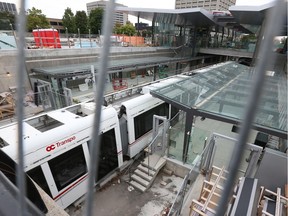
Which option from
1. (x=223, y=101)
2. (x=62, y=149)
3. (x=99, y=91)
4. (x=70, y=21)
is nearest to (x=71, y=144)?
(x=62, y=149)

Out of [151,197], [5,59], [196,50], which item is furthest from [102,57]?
[196,50]

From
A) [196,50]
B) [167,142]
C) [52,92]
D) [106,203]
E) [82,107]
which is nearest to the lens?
[106,203]

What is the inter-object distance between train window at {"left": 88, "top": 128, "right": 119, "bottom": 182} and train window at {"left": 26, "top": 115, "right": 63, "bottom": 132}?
4.74 feet

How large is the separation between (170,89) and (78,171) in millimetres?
4378

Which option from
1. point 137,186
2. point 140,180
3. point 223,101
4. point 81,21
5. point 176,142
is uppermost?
point 81,21

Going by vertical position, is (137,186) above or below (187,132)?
below

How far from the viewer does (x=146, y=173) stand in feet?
21.3

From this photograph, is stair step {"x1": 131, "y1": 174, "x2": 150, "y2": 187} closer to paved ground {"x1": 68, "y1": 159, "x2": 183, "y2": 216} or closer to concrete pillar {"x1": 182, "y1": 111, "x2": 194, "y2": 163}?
paved ground {"x1": 68, "y1": 159, "x2": 183, "y2": 216}

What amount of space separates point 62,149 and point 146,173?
3.30m

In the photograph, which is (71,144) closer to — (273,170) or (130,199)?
(130,199)

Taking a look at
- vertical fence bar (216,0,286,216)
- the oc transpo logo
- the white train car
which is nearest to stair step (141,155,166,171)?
the white train car

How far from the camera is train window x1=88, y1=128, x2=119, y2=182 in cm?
552

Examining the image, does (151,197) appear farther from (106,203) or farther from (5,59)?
(5,59)

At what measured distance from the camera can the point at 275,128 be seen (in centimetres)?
450
